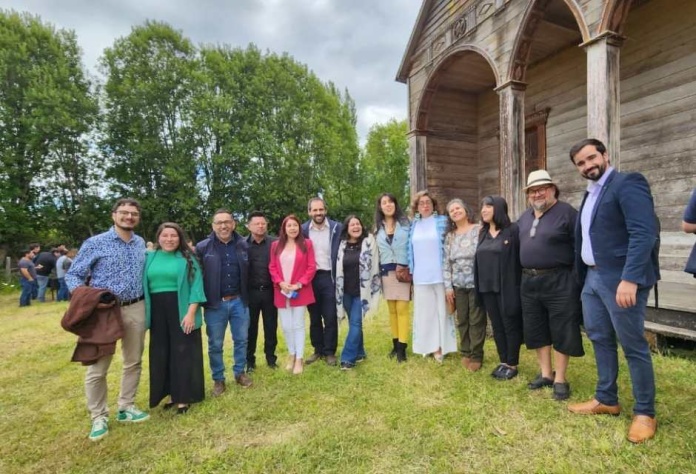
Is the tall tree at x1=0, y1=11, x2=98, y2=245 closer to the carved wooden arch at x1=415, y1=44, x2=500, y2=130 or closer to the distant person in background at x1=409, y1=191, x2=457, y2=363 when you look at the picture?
the carved wooden arch at x1=415, y1=44, x2=500, y2=130

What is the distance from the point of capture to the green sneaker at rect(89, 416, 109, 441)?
9.77 feet

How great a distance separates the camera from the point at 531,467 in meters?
2.32

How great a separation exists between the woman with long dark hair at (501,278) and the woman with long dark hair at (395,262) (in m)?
0.83

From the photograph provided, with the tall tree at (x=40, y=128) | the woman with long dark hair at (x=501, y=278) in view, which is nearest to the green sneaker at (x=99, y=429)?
the woman with long dark hair at (x=501, y=278)

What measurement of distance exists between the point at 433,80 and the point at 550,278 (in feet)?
17.3

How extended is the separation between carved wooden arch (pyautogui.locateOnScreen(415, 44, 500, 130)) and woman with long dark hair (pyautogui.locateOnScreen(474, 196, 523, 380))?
3.48 metres

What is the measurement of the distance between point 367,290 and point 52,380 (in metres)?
4.01

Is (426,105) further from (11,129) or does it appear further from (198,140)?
(11,129)

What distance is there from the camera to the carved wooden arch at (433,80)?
20.5 ft

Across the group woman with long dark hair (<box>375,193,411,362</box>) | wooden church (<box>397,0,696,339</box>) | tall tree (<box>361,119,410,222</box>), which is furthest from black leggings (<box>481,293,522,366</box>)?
tall tree (<box>361,119,410,222</box>)

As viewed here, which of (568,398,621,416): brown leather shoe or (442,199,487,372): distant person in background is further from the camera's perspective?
(442,199,487,372): distant person in background

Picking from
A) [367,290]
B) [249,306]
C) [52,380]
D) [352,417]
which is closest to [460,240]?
[367,290]

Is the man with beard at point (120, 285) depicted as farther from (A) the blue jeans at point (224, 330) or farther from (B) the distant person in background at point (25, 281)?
(B) the distant person in background at point (25, 281)

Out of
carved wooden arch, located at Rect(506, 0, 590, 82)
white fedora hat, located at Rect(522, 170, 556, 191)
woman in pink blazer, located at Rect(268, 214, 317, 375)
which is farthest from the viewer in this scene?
carved wooden arch, located at Rect(506, 0, 590, 82)
